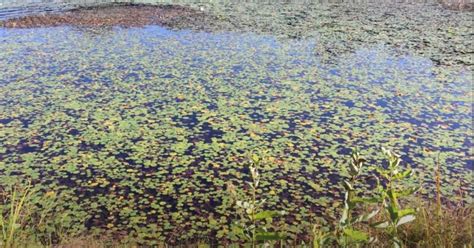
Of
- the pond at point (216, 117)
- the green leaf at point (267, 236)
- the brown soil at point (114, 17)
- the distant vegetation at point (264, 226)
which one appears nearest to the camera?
the green leaf at point (267, 236)

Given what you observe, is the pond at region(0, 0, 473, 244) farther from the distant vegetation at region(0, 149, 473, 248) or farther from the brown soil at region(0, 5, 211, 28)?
the brown soil at region(0, 5, 211, 28)

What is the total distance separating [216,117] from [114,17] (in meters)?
10.8

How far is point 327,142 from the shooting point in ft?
18.1

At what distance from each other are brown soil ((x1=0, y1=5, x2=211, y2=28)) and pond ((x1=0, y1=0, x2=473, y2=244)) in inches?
107

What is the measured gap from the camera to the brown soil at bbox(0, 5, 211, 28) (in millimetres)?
14168

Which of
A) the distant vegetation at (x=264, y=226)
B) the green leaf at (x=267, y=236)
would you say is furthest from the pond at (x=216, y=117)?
the green leaf at (x=267, y=236)

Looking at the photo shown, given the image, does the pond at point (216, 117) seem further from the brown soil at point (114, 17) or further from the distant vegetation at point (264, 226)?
the brown soil at point (114, 17)

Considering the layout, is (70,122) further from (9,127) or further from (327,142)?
(327,142)

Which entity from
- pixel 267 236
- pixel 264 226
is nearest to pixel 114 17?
pixel 264 226

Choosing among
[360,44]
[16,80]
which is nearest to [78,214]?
[16,80]

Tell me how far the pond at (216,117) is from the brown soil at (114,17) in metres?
2.72

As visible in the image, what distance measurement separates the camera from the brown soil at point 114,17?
14168mm

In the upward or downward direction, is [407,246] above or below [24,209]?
above

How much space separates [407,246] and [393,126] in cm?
321
